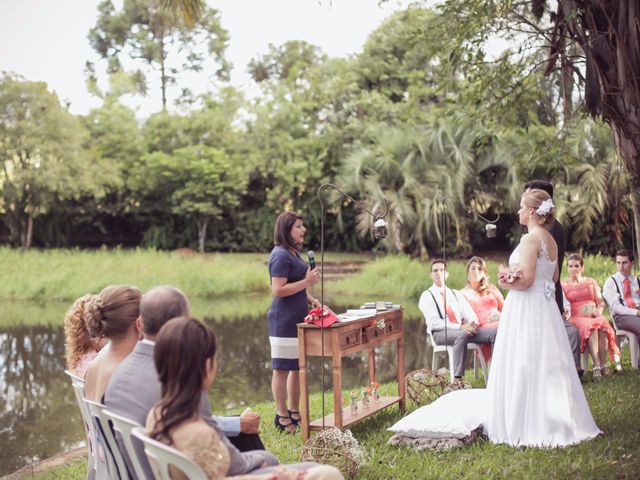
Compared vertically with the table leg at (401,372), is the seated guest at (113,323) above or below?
above

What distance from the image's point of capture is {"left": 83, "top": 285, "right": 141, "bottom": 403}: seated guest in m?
3.57

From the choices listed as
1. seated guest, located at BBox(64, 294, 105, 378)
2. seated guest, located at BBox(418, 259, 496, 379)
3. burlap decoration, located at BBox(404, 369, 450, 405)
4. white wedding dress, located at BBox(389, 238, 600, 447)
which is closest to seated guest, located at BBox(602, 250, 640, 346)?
seated guest, located at BBox(418, 259, 496, 379)

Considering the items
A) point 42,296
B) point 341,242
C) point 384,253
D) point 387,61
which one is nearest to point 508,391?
point 42,296

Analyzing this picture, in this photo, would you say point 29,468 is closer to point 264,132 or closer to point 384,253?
point 384,253

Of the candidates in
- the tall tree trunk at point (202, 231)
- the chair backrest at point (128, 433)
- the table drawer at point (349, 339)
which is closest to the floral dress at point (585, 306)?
the table drawer at point (349, 339)

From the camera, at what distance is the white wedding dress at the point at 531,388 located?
197 inches

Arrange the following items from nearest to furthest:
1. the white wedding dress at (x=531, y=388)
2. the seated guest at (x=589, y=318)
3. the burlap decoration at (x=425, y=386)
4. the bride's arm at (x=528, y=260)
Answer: the white wedding dress at (x=531, y=388), the bride's arm at (x=528, y=260), the burlap decoration at (x=425, y=386), the seated guest at (x=589, y=318)

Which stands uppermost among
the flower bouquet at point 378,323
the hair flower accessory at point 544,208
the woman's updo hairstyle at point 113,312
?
the hair flower accessory at point 544,208

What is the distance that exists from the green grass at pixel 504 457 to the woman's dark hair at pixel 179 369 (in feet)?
7.57

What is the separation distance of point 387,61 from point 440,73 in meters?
16.2

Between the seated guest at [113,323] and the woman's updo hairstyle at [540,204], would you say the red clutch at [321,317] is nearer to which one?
the woman's updo hairstyle at [540,204]

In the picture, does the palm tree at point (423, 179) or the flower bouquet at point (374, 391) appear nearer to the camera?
the flower bouquet at point (374, 391)

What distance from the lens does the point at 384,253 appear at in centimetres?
2220

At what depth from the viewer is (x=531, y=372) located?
5102mm
